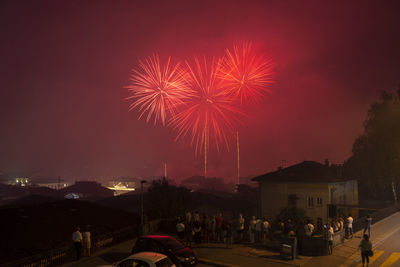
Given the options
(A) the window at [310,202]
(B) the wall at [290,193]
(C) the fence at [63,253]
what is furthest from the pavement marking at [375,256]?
(A) the window at [310,202]

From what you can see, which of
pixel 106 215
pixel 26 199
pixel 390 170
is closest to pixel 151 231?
pixel 106 215

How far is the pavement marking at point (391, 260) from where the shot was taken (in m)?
15.6

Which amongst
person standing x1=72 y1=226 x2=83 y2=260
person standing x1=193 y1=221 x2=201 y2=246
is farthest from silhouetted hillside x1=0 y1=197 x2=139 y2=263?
person standing x1=193 y1=221 x2=201 y2=246

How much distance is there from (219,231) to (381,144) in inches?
1210

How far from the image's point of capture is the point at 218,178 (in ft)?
490

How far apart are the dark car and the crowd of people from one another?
136 inches

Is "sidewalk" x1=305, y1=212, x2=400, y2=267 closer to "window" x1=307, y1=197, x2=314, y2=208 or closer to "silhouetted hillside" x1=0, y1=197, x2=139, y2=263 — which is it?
"window" x1=307, y1=197, x2=314, y2=208

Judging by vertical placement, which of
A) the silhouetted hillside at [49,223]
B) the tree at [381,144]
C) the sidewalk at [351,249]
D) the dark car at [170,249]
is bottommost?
the silhouetted hillside at [49,223]

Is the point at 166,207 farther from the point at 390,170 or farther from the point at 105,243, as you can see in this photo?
the point at 390,170

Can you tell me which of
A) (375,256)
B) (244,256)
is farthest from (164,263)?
(375,256)

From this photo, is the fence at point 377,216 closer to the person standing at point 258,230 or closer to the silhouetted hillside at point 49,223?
the person standing at point 258,230

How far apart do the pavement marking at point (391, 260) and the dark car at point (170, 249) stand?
9.39 meters

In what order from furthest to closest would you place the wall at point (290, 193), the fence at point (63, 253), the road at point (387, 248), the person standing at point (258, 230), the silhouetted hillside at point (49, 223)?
1. the wall at point (290, 193)
2. the silhouetted hillside at point (49, 223)
3. the person standing at point (258, 230)
4. the road at point (387, 248)
5. the fence at point (63, 253)

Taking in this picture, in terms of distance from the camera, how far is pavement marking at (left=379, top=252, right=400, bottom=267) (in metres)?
15.6
